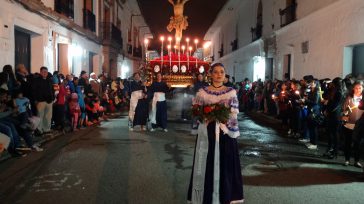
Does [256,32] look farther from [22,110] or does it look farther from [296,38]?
[22,110]

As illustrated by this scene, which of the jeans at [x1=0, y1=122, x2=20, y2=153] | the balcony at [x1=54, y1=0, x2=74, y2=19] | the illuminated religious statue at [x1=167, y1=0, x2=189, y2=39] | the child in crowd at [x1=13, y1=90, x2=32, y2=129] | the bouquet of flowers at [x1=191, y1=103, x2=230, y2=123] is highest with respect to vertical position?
the balcony at [x1=54, y1=0, x2=74, y2=19]

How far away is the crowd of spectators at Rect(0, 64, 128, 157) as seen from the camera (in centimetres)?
848

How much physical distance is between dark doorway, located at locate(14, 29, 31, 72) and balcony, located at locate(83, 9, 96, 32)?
23.5ft

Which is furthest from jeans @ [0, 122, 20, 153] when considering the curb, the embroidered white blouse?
the embroidered white blouse

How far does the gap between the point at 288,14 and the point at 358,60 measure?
7.09m

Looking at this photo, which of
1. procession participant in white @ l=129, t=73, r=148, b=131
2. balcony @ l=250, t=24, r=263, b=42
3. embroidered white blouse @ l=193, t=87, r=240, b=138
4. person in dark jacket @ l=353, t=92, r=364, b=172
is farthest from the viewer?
balcony @ l=250, t=24, r=263, b=42

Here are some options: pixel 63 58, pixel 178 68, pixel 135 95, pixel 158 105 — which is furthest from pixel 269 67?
pixel 135 95

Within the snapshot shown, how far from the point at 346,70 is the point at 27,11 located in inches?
433

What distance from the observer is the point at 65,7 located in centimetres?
1847

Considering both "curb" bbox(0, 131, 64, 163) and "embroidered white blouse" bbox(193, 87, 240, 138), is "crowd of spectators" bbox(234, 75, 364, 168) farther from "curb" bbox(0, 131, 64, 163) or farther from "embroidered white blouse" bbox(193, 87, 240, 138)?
"curb" bbox(0, 131, 64, 163)

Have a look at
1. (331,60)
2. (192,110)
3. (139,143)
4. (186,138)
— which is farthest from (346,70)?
(192,110)

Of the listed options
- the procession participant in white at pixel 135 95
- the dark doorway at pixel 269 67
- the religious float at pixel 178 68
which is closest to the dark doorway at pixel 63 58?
the religious float at pixel 178 68

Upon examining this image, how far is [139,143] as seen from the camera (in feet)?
33.8

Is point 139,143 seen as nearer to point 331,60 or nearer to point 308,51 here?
point 331,60
